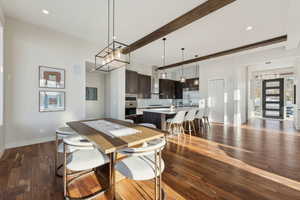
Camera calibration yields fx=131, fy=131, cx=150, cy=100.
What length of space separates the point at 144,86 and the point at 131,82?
97 cm

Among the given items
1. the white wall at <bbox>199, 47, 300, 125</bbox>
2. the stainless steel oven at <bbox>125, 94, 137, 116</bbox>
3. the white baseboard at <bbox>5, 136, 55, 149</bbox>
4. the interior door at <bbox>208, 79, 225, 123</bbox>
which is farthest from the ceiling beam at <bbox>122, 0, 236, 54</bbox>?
the interior door at <bbox>208, 79, 225, 123</bbox>

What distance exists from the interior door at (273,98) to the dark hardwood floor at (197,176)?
6287mm

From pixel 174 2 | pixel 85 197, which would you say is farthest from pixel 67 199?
pixel 174 2

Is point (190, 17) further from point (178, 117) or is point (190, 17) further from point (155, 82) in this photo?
point (155, 82)

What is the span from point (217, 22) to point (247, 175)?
10.8 feet

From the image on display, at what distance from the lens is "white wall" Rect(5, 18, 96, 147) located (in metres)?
3.09

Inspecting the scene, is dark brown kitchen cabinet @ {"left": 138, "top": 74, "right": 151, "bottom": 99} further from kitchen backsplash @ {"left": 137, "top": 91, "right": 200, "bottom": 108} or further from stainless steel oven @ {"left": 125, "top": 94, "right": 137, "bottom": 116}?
stainless steel oven @ {"left": 125, "top": 94, "right": 137, "bottom": 116}

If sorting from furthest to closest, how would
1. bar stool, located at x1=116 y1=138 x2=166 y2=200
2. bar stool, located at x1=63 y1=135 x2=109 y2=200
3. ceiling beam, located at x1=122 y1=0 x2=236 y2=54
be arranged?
ceiling beam, located at x1=122 y1=0 x2=236 y2=54
bar stool, located at x1=63 y1=135 x2=109 y2=200
bar stool, located at x1=116 y1=138 x2=166 y2=200

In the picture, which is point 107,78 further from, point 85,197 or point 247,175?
point 247,175

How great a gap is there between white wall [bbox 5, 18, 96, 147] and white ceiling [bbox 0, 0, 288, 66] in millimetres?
334

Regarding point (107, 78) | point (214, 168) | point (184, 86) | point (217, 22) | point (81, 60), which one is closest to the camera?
point (214, 168)

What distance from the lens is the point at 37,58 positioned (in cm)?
339

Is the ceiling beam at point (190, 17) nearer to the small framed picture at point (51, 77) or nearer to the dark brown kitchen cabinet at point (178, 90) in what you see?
the small framed picture at point (51, 77)

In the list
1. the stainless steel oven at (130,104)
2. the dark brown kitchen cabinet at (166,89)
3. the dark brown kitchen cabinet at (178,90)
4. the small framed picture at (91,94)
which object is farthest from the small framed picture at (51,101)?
the dark brown kitchen cabinet at (178,90)
